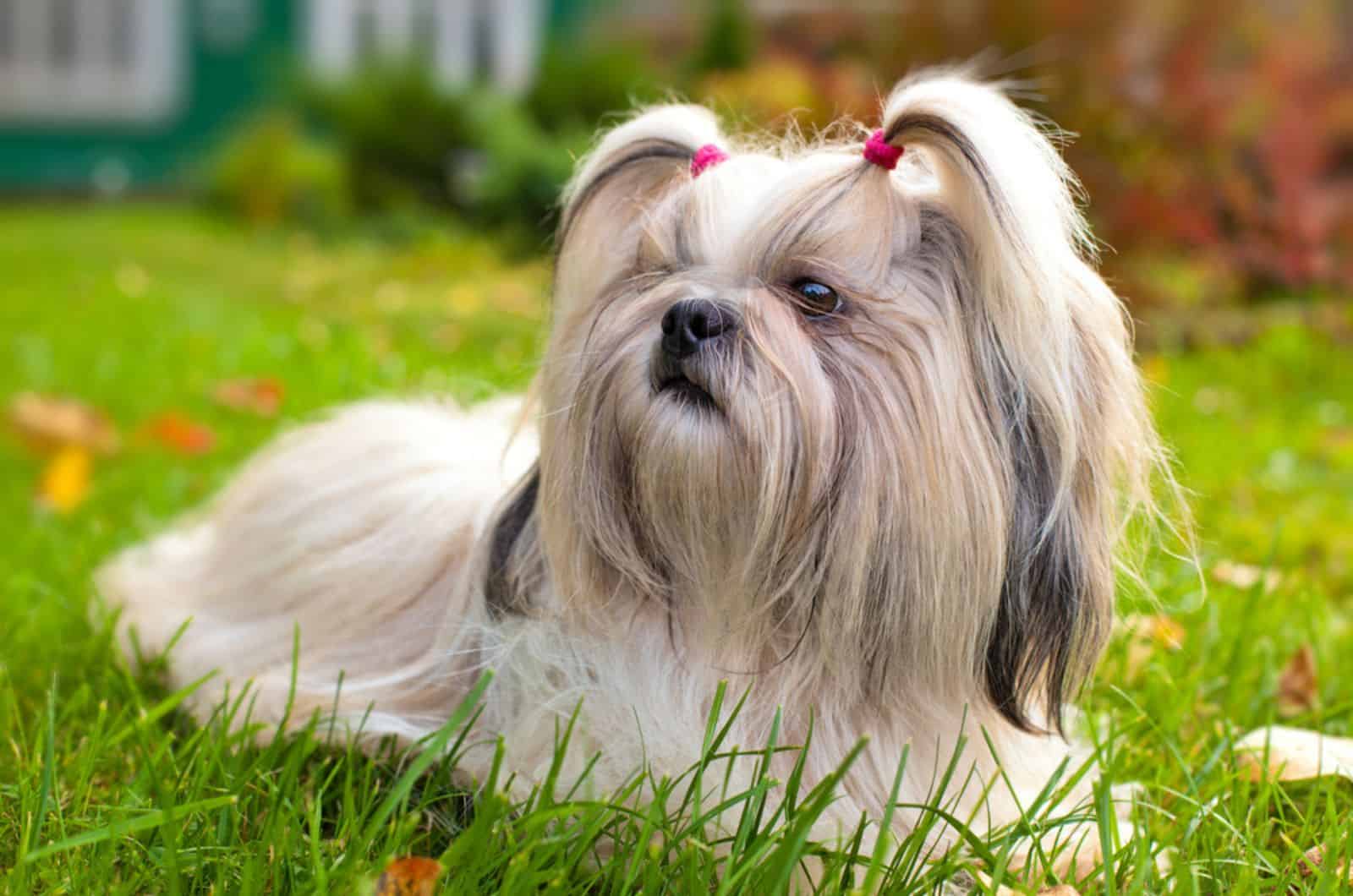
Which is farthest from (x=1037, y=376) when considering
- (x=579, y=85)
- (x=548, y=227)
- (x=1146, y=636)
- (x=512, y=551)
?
(x=579, y=85)

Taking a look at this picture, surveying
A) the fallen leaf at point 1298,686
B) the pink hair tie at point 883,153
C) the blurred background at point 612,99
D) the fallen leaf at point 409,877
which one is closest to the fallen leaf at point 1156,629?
the fallen leaf at point 1298,686

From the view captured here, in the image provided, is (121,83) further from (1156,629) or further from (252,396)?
(1156,629)

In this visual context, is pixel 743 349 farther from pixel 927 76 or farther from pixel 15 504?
pixel 15 504

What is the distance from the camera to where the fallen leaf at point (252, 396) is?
15.6 ft

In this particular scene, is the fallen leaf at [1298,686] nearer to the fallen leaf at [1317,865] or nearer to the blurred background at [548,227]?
the fallen leaf at [1317,865]

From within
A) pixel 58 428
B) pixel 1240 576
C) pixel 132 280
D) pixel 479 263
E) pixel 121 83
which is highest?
pixel 1240 576

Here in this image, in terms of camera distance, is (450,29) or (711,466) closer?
(711,466)

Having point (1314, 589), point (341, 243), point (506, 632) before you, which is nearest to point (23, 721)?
point (506, 632)

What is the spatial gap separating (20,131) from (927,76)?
15.3 meters

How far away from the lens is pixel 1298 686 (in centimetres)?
259

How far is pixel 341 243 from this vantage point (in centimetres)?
987

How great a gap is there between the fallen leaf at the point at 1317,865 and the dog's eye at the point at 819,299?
0.97 m

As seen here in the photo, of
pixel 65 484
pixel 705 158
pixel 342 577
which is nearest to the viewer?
pixel 705 158

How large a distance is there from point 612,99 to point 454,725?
8.97 meters
